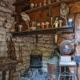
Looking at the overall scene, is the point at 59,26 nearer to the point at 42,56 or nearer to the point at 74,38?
the point at 74,38

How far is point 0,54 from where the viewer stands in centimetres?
307

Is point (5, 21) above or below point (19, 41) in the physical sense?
above

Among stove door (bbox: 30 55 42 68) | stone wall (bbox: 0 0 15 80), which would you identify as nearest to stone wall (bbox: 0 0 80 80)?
stone wall (bbox: 0 0 15 80)

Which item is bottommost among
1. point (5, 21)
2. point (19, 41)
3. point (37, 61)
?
point (37, 61)

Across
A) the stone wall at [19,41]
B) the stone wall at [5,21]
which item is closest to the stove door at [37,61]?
the stone wall at [19,41]

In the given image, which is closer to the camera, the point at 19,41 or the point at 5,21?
the point at 5,21

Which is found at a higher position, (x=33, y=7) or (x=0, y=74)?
(x=33, y=7)

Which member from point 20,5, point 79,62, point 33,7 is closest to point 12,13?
point 20,5

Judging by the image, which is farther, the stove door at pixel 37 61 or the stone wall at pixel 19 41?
the stove door at pixel 37 61

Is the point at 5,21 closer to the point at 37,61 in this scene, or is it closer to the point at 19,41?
the point at 19,41

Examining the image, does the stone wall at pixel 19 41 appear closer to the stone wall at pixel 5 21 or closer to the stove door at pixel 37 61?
the stone wall at pixel 5 21

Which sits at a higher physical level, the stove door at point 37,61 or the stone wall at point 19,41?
the stone wall at point 19,41

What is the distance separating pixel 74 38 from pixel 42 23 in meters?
0.77

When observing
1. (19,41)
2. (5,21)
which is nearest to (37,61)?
(19,41)
